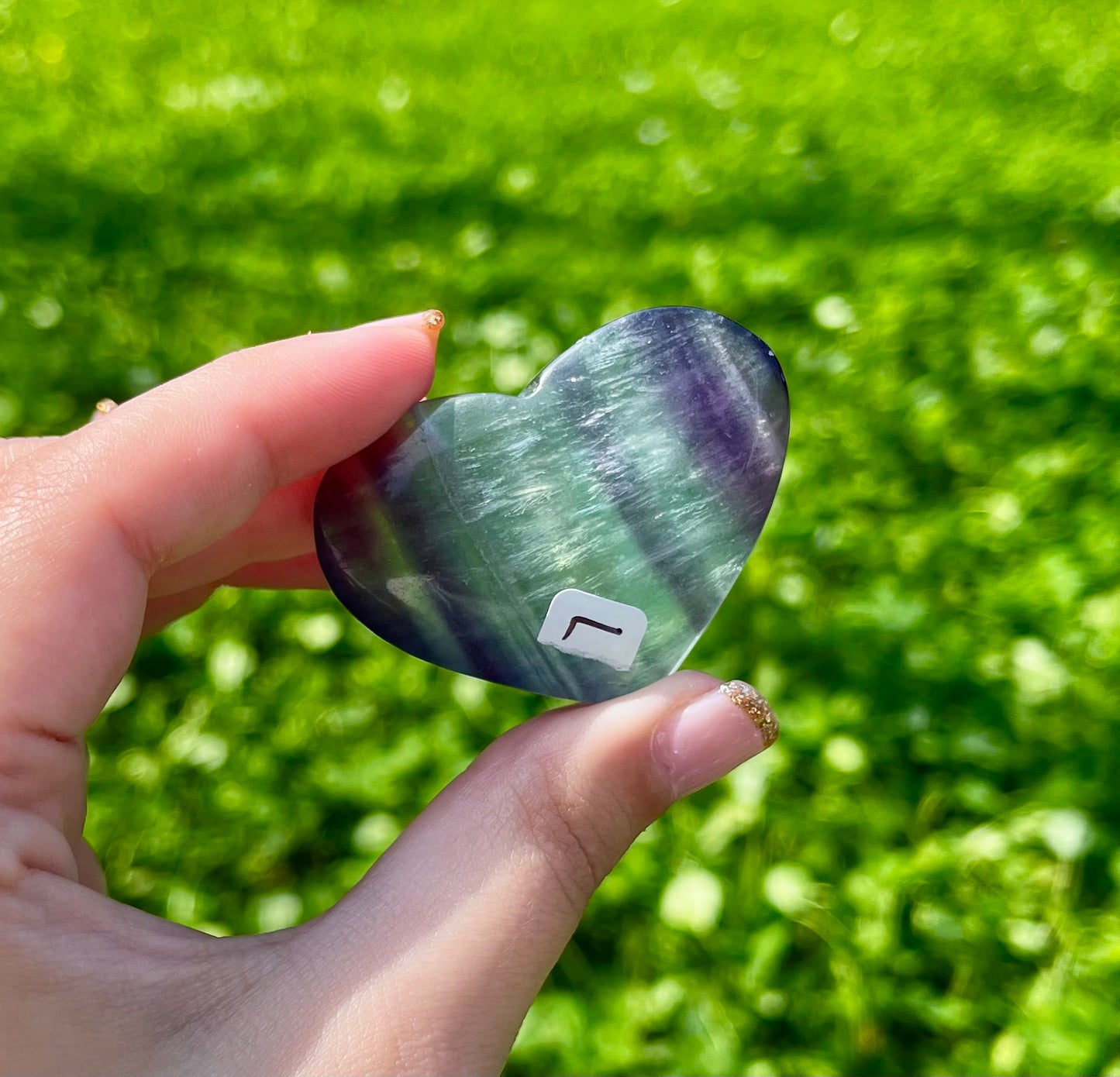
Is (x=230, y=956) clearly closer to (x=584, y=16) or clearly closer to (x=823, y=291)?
(x=823, y=291)

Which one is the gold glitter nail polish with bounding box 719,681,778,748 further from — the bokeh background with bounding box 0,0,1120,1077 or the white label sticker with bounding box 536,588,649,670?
the bokeh background with bounding box 0,0,1120,1077

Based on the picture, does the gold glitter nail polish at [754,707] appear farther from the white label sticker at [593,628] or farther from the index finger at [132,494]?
the index finger at [132,494]

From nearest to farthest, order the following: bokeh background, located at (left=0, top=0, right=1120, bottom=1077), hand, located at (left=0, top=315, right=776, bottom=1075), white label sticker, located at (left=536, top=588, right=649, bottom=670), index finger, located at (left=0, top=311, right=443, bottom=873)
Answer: hand, located at (left=0, top=315, right=776, bottom=1075), index finger, located at (left=0, top=311, right=443, bottom=873), white label sticker, located at (left=536, top=588, right=649, bottom=670), bokeh background, located at (left=0, top=0, right=1120, bottom=1077)

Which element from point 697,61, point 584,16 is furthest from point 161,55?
point 697,61

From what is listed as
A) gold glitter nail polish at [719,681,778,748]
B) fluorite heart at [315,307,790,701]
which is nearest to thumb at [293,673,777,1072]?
gold glitter nail polish at [719,681,778,748]

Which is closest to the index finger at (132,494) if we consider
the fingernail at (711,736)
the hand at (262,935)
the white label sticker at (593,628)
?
the hand at (262,935)
